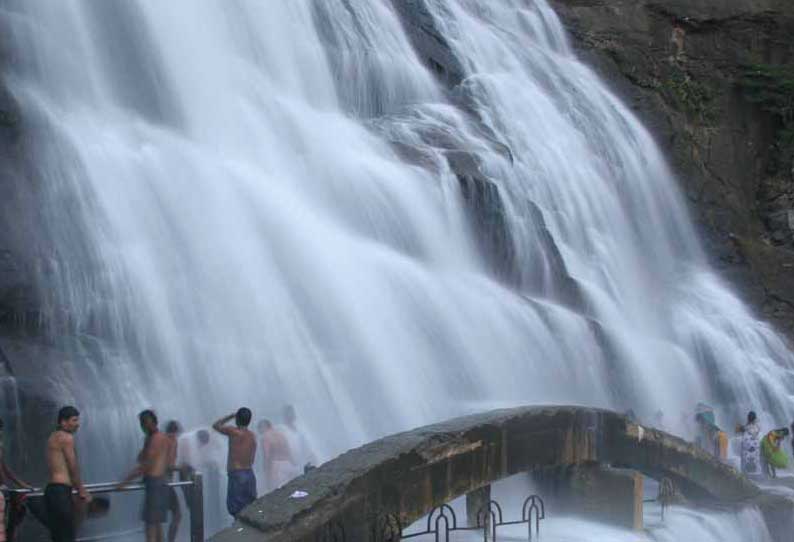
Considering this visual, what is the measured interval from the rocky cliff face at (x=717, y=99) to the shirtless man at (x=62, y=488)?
64.6ft

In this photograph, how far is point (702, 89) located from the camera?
2795 cm

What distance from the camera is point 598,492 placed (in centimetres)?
1005

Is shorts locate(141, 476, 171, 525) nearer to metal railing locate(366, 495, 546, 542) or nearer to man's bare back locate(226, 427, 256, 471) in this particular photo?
man's bare back locate(226, 427, 256, 471)

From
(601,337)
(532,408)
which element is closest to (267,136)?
(601,337)

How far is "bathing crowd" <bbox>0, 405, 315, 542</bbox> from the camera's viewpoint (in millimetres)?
7195

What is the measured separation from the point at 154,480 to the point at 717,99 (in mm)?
23449

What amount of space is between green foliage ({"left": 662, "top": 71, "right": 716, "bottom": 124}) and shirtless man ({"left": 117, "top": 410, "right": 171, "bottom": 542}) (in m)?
21.7

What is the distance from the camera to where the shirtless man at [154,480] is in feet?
26.2

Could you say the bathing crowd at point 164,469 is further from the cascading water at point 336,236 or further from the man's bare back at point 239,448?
the cascading water at point 336,236

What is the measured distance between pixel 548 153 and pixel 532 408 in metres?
12.9

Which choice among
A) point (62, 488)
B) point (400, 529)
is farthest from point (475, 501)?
point (62, 488)

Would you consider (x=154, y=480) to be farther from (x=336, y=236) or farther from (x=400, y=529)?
(x=336, y=236)

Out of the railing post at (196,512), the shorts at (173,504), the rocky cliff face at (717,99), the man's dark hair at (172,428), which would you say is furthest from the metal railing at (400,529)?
the rocky cliff face at (717,99)

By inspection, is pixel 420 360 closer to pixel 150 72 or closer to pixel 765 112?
pixel 150 72
